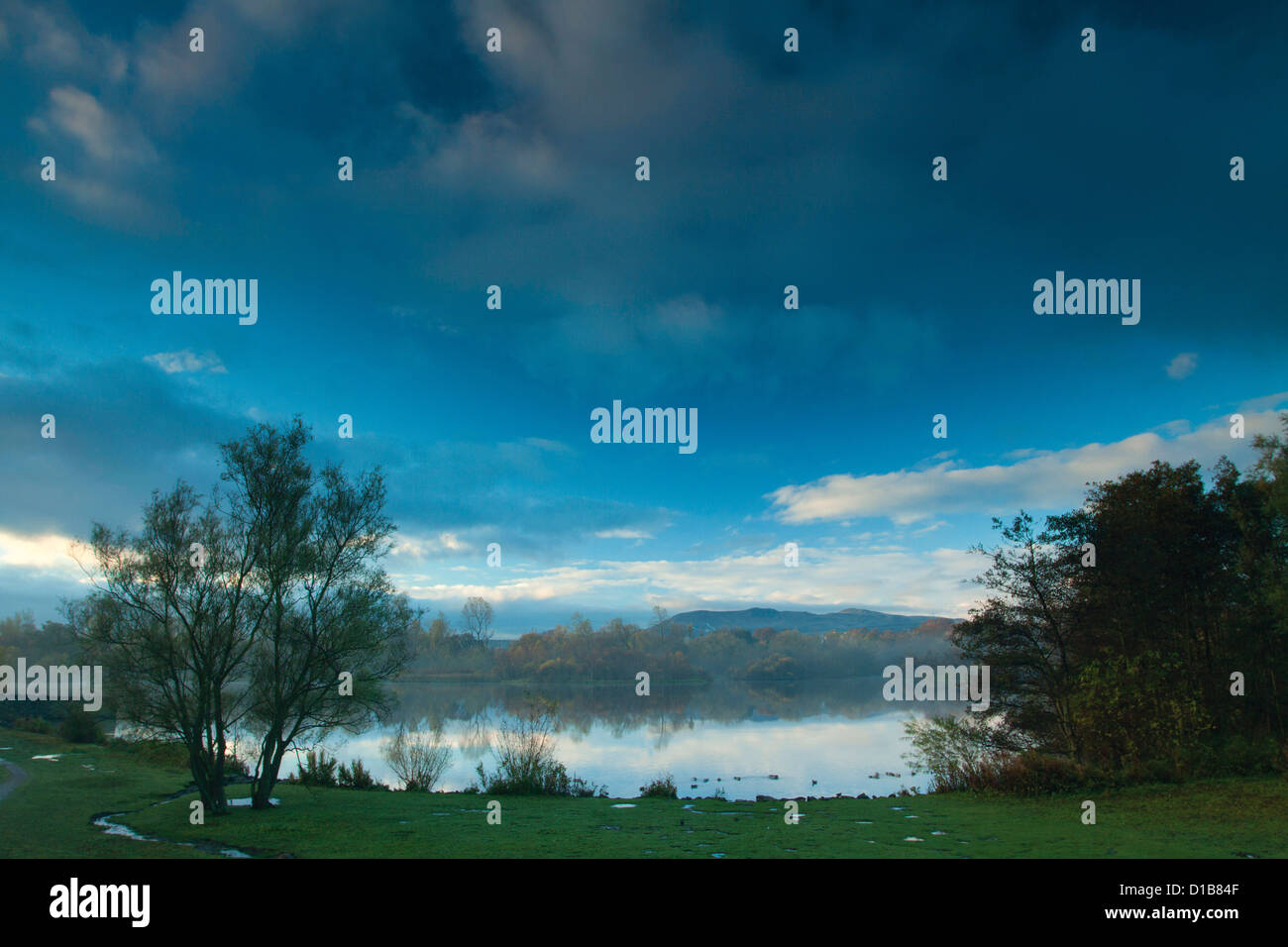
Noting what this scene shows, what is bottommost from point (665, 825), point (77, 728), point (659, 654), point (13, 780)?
A: point (659, 654)

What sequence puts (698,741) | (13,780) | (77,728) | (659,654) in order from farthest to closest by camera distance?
1. (659,654)
2. (698,741)
3. (77,728)
4. (13,780)

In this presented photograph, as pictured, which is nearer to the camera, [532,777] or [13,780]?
[13,780]

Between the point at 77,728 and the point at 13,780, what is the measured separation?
15901 millimetres

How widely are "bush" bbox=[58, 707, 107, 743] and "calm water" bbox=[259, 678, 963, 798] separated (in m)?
9.77

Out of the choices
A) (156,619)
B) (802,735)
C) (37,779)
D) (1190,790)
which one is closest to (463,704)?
(802,735)

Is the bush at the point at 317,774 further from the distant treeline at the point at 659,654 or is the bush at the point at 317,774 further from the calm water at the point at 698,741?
the distant treeline at the point at 659,654

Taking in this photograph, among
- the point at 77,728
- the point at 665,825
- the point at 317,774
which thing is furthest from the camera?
the point at 77,728

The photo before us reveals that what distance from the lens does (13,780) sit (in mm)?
20438

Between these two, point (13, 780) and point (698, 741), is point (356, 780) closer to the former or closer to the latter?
point (13, 780)

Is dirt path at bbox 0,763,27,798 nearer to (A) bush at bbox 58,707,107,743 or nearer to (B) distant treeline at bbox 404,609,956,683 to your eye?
(A) bush at bbox 58,707,107,743

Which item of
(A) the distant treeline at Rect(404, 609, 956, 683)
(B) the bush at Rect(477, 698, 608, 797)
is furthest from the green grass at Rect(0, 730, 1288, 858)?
(A) the distant treeline at Rect(404, 609, 956, 683)

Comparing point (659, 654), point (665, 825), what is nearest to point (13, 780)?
point (665, 825)

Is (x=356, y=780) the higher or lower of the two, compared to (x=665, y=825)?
lower

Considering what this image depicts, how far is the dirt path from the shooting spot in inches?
731
